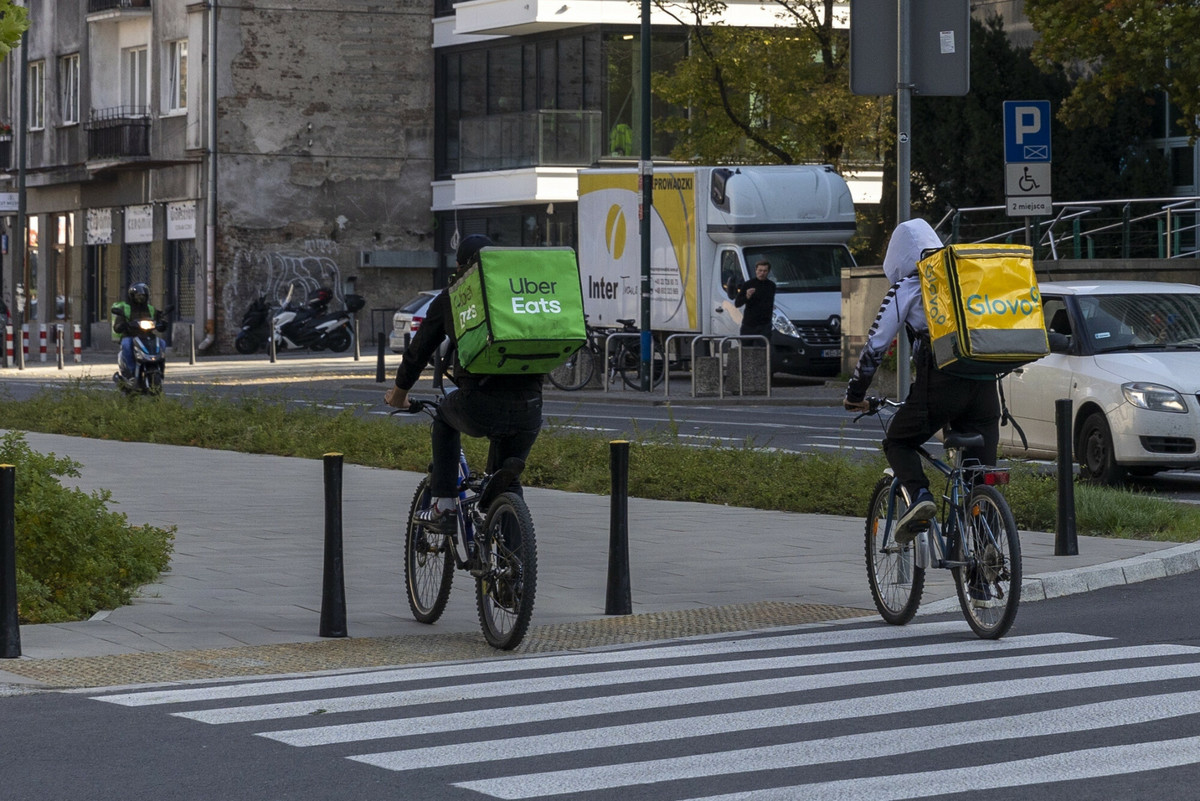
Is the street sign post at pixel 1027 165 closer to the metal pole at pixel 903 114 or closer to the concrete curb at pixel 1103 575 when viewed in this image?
the metal pole at pixel 903 114

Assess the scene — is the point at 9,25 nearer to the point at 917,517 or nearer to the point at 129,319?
the point at 917,517

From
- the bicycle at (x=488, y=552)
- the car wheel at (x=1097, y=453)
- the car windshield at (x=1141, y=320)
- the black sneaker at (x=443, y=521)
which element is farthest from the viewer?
the car windshield at (x=1141, y=320)

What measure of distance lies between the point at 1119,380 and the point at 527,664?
28.4ft

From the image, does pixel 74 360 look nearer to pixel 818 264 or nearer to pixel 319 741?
pixel 818 264

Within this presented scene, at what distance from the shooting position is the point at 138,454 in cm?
1961

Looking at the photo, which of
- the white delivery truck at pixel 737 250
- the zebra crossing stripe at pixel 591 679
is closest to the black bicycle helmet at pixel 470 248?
the zebra crossing stripe at pixel 591 679

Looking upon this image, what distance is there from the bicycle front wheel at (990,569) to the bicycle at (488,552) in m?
1.90

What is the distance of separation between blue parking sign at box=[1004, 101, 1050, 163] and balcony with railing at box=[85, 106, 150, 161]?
34963 mm

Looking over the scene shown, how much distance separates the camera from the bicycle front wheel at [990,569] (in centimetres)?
862

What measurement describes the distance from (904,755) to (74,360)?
41566 millimetres

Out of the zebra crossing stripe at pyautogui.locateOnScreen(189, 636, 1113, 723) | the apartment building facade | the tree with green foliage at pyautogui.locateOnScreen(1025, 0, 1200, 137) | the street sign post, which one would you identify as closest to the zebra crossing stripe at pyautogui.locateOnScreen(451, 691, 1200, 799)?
the zebra crossing stripe at pyautogui.locateOnScreen(189, 636, 1113, 723)

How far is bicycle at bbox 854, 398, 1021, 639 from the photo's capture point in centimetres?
871

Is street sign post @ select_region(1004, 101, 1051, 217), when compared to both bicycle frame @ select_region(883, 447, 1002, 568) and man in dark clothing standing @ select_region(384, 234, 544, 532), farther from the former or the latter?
man in dark clothing standing @ select_region(384, 234, 544, 532)

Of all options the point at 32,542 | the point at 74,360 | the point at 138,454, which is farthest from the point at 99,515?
the point at 74,360
